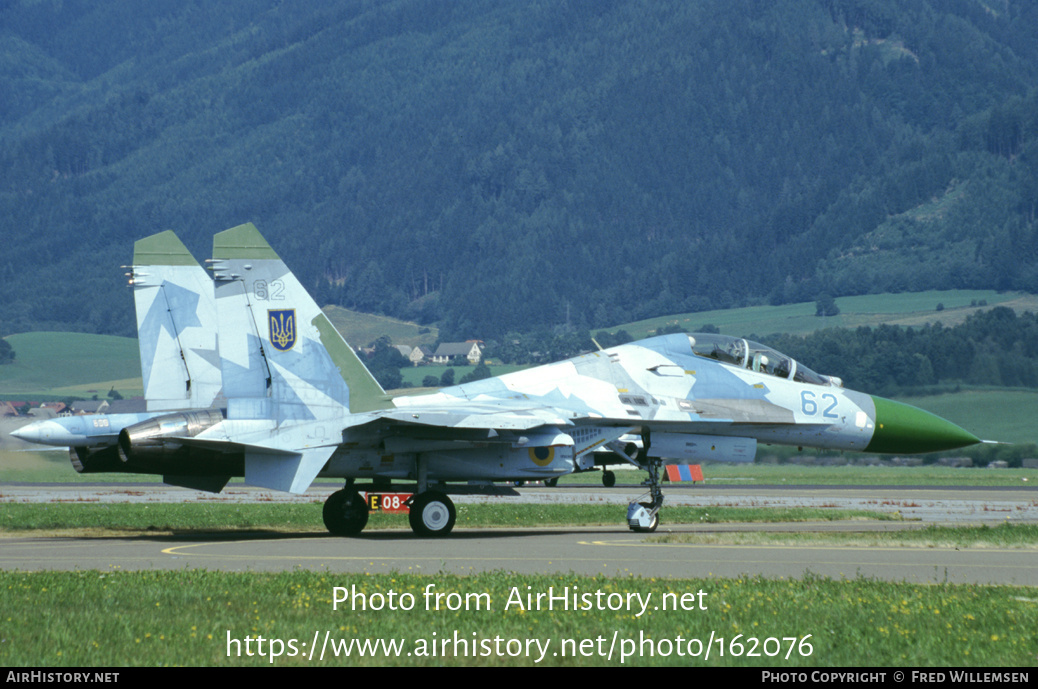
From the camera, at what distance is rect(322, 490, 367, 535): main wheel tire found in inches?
826

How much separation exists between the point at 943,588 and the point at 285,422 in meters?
11.1

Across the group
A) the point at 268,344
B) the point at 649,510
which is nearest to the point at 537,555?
the point at 649,510

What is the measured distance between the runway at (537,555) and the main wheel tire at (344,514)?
Answer: 0.24m

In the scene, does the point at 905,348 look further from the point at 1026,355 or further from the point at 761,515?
the point at 761,515

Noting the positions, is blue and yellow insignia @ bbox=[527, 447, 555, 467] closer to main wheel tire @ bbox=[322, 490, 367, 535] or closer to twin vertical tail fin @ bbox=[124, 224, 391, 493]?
twin vertical tail fin @ bbox=[124, 224, 391, 493]

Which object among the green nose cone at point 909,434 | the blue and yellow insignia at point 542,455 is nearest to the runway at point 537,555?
the blue and yellow insignia at point 542,455

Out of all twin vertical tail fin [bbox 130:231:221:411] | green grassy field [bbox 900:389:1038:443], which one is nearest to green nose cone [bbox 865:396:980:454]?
twin vertical tail fin [bbox 130:231:221:411]

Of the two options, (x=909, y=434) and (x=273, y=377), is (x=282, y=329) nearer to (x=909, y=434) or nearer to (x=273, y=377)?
(x=273, y=377)

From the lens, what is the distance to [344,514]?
68.9 ft

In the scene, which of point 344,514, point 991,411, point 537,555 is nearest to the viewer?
point 537,555

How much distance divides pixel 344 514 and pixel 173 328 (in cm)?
535

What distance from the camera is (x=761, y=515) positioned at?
28.0 m

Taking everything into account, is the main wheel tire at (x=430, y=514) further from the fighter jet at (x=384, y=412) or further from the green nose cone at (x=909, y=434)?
the green nose cone at (x=909, y=434)
